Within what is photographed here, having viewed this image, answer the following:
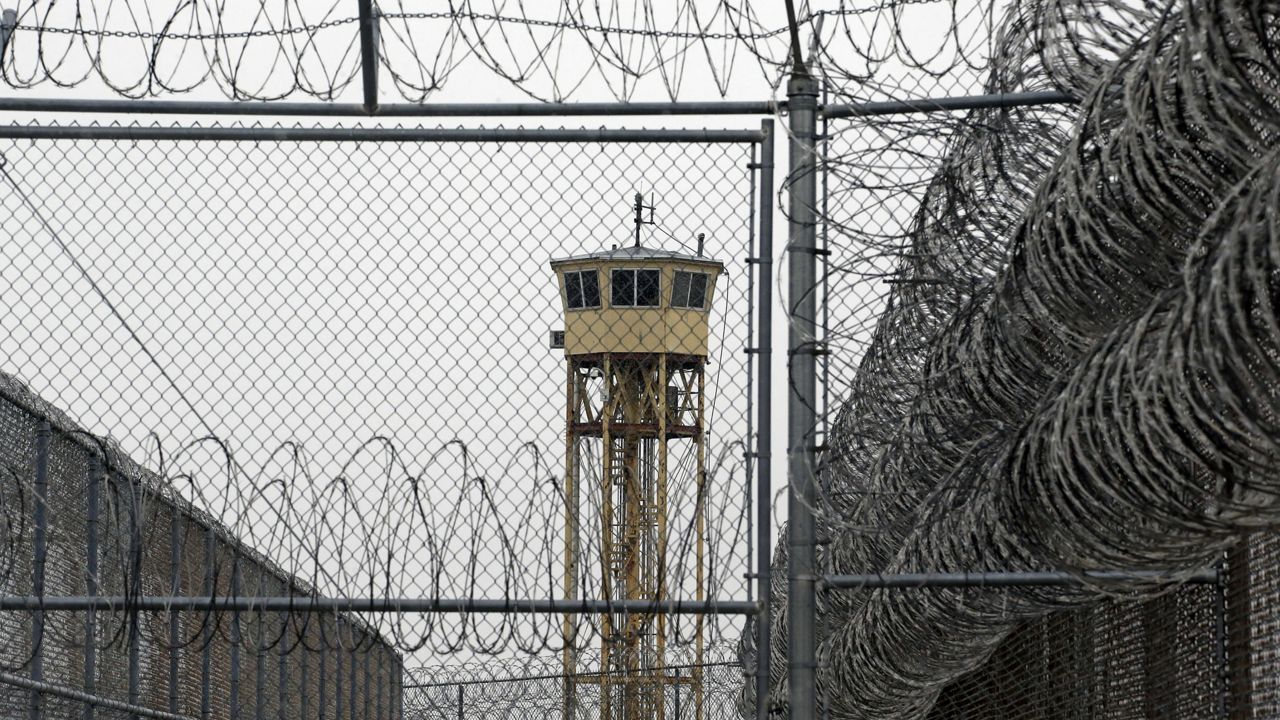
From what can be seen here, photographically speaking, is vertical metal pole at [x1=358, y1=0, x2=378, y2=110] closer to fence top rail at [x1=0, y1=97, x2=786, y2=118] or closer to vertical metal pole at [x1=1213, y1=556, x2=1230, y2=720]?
fence top rail at [x1=0, y1=97, x2=786, y2=118]

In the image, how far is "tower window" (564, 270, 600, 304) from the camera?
33.2 m

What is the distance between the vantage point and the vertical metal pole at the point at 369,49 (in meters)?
5.24

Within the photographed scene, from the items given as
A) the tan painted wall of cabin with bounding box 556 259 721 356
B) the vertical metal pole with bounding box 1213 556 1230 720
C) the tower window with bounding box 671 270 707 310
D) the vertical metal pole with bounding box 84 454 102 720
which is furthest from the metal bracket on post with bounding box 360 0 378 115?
the tower window with bounding box 671 270 707 310

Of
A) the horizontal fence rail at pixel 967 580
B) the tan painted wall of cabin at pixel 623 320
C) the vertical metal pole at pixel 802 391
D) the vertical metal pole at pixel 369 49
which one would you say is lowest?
the horizontal fence rail at pixel 967 580

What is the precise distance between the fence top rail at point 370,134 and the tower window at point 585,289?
27.5 m

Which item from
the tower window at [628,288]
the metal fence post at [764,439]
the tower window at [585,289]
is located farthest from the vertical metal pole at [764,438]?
the tower window at [585,289]

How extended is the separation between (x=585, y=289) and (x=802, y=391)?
2850 cm

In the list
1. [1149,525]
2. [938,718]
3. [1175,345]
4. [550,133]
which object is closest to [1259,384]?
[1175,345]

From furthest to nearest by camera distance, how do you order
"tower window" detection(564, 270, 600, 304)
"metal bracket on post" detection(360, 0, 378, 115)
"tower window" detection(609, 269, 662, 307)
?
"tower window" detection(564, 270, 600, 304) → "tower window" detection(609, 269, 662, 307) → "metal bracket on post" detection(360, 0, 378, 115)

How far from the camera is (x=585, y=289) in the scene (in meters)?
33.5

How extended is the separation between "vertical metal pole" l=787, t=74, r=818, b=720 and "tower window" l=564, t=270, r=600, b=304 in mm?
28043

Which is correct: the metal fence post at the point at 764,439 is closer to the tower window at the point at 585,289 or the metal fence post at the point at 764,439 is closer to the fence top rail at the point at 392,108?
the fence top rail at the point at 392,108

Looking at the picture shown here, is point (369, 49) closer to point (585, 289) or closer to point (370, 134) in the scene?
point (370, 134)

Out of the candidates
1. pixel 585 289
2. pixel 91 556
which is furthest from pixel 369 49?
pixel 585 289
